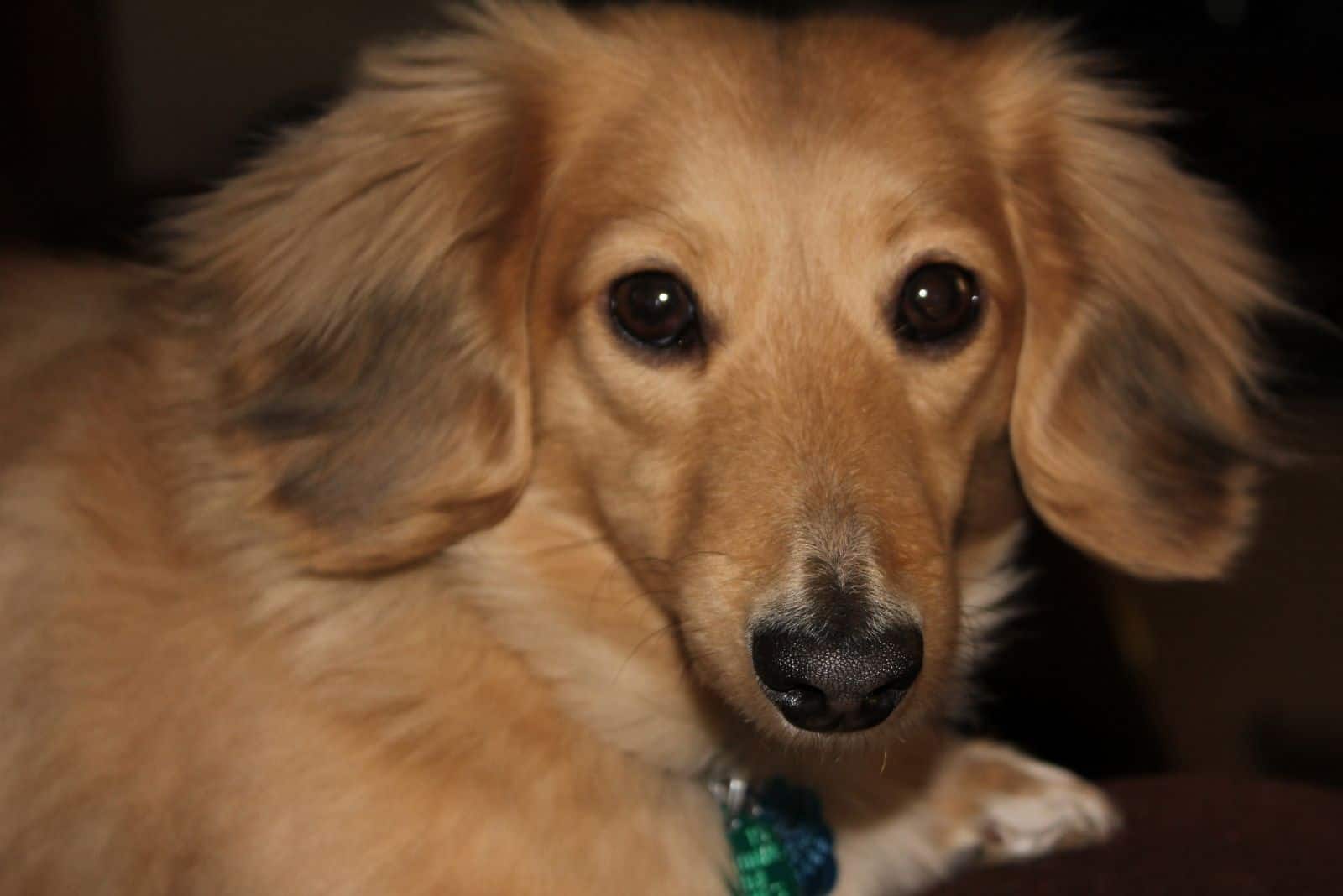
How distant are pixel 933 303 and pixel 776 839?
0.63m

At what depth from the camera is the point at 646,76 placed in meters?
1.65

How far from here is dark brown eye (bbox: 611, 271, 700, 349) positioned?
1.53m

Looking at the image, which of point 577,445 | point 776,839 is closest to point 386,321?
point 577,445

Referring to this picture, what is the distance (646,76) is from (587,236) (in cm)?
20

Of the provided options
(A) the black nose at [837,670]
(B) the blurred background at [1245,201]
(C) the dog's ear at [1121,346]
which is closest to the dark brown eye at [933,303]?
(C) the dog's ear at [1121,346]

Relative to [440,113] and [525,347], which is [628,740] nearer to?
[525,347]

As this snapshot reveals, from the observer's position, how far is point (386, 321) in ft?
5.37

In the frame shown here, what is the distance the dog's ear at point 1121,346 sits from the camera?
1767mm

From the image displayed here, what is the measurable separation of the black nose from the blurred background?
0.68 meters

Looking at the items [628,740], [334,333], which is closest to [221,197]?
[334,333]

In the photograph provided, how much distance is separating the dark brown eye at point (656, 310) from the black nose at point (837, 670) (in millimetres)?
357

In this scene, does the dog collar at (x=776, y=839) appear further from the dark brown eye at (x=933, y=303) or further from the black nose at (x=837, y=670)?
the dark brown eye at (x=933, y=303)

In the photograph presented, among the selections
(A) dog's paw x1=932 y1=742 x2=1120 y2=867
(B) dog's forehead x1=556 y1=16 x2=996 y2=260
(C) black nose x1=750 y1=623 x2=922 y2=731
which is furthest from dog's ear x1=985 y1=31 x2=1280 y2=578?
(C) black nose x1=750 y1=623 x2=922 y2=731

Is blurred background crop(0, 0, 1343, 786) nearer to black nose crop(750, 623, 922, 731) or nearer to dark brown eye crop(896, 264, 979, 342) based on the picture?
dark brown eye crop(896, 264, 979, 342)
